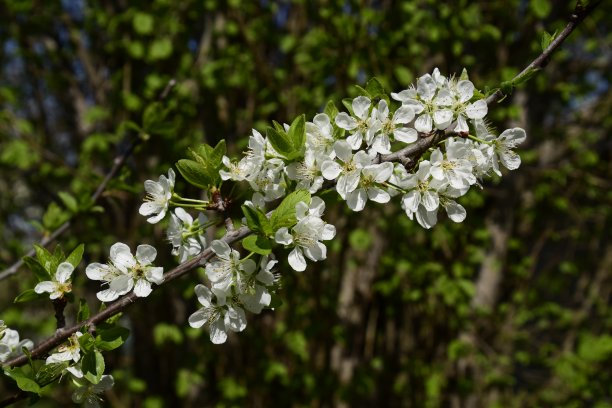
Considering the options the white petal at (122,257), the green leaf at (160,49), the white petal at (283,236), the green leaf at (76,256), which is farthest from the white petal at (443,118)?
the green leaf at (160,49)

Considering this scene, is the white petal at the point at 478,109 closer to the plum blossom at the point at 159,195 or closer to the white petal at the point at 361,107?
the white petal at the point at 361,107

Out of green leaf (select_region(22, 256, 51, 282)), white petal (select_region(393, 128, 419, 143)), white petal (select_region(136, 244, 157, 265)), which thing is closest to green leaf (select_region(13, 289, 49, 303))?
green leaf (select_region(22, 256, 51, 282))

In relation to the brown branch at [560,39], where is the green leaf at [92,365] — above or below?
below

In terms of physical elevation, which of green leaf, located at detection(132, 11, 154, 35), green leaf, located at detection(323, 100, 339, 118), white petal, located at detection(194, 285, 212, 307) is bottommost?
white petal, located at detection(194, 285, 212, 307)

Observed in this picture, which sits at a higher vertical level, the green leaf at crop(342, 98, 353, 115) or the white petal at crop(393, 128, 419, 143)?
the white petal at crop(393, 128, 419, 143)

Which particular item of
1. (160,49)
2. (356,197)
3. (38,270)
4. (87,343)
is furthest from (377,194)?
(160,49)

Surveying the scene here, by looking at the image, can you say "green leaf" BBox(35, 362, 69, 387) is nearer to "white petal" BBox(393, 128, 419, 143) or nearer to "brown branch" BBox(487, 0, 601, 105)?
"white petal" BBox(393, 128, 419, 143)

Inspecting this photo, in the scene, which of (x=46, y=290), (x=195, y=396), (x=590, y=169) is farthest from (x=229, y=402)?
(x=590, y=169)
